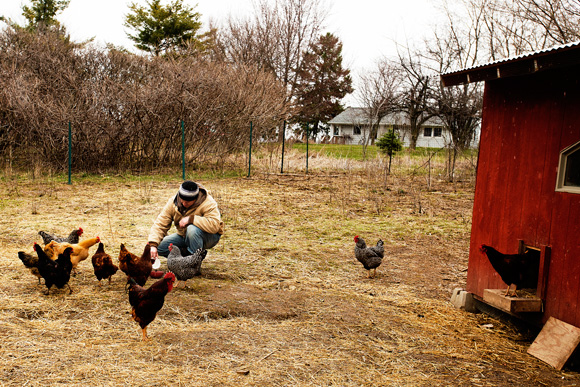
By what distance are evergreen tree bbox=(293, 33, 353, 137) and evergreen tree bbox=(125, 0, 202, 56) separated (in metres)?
13.3

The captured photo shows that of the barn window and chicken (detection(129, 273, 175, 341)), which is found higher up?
the barn window

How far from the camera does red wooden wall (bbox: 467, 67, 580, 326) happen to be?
3.96 metres

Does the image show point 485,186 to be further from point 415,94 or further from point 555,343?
point 415,94

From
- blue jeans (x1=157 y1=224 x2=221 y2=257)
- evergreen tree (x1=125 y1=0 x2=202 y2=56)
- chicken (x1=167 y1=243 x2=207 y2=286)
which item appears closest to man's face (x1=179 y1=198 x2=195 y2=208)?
blue jeans (x1=157 y1=224 x2=221 y2=257)

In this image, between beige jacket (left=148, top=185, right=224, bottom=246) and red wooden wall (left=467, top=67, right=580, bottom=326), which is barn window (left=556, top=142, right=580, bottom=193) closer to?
red wooden wall (left=467, top=67, right=580, bottom=326)

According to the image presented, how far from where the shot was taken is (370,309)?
191 inches

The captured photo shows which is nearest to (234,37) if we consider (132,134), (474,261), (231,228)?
(132,134)

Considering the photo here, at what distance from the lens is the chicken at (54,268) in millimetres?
4656

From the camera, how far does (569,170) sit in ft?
13.1

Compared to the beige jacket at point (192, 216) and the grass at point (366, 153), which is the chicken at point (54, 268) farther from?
the grass at point (366, 153)

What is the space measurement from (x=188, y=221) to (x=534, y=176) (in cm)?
362

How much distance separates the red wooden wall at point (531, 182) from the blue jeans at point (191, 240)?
3018 mm

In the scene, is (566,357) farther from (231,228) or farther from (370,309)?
(231,228)

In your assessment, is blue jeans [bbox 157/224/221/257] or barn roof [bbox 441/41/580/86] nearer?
barn roof [bbox 441/41/580/86]
